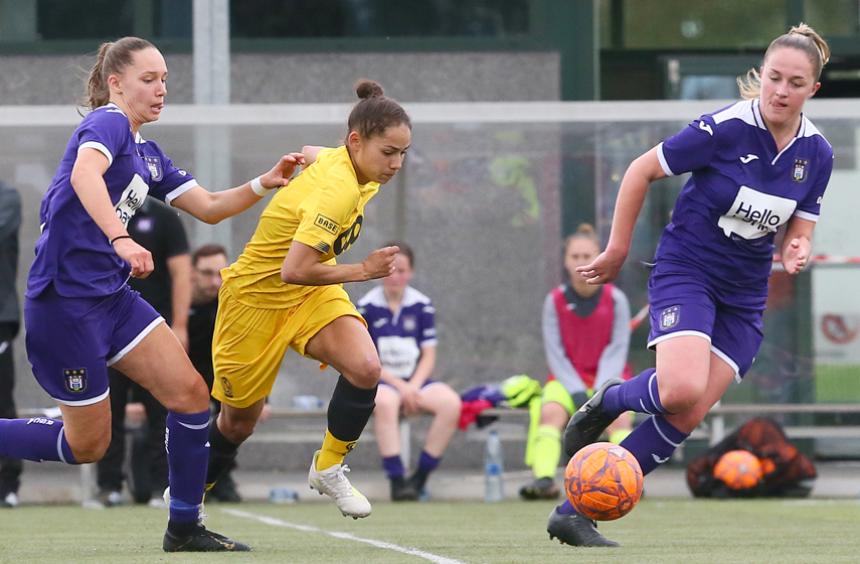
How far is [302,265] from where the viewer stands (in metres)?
5.86

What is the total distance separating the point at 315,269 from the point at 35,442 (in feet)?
3.86

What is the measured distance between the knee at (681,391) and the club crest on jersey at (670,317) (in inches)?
8.8

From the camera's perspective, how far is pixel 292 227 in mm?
6281

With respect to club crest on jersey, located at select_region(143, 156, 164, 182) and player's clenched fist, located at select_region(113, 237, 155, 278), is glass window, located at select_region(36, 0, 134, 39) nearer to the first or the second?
club crest on jersey, located at select_region(143, 156, 164, 182)

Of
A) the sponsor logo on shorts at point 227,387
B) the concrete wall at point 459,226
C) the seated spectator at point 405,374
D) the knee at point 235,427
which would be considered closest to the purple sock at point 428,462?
the seated spectator at point 405,374

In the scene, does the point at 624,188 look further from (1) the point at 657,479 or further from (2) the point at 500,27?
(2) the point at 500,27

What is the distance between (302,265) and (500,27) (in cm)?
778

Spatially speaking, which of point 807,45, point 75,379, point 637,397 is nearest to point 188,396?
point 75,379

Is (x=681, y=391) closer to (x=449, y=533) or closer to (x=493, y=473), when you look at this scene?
(x=449, y=533)

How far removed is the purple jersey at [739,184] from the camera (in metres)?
5.89

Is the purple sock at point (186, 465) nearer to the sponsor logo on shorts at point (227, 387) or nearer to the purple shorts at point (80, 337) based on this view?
the purple shorts at point (80, 337)

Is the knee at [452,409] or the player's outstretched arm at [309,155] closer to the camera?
the player's outstretched arm at [309,155]

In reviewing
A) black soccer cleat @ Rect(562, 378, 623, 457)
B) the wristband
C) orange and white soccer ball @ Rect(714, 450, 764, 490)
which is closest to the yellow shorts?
the wristband

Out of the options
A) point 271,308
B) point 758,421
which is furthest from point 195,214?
point 758,421
